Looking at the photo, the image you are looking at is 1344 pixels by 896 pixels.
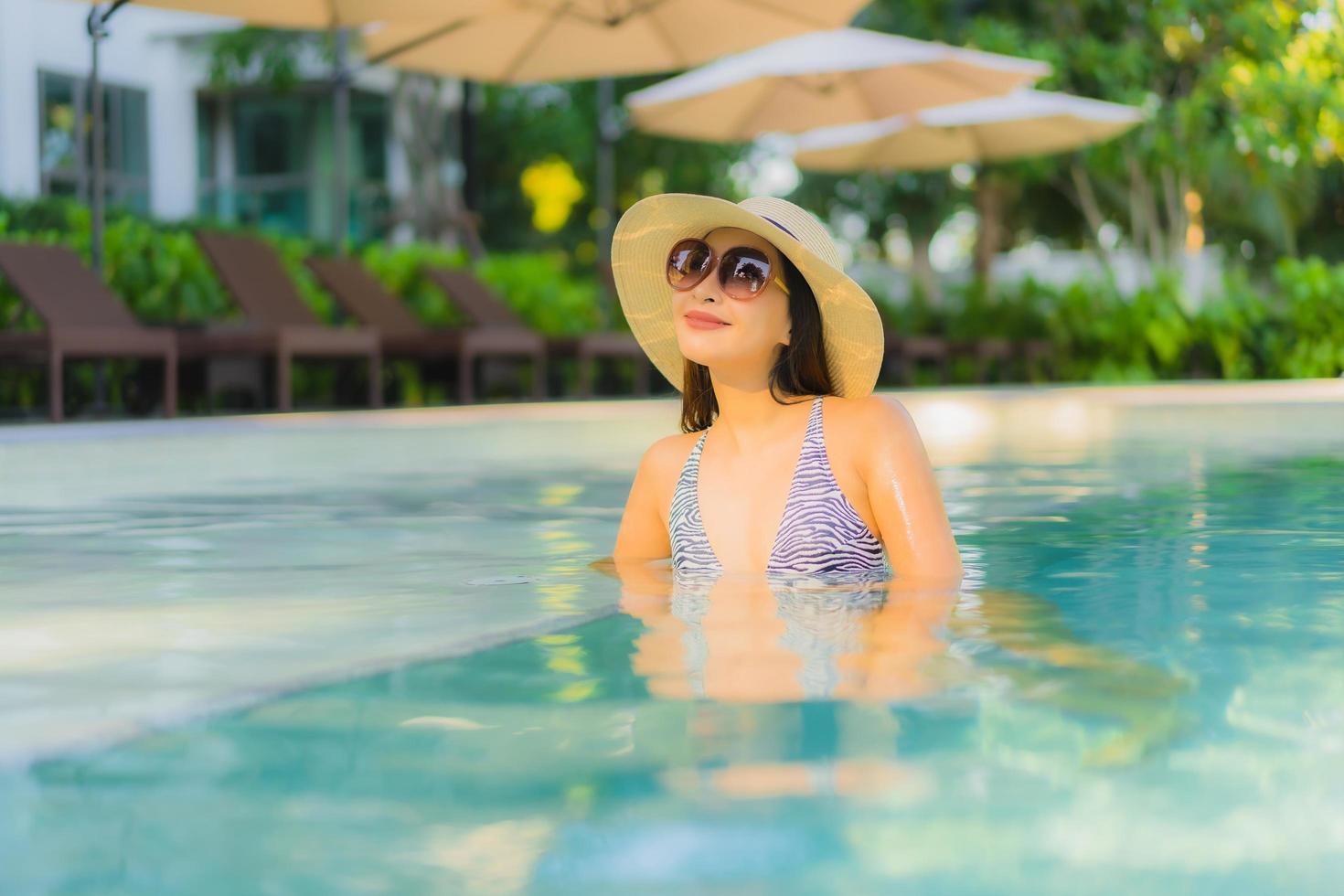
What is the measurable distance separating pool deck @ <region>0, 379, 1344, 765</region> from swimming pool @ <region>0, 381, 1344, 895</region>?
0.02 meters

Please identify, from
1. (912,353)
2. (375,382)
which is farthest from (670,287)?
(912,353)

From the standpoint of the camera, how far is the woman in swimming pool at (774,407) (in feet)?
11.1

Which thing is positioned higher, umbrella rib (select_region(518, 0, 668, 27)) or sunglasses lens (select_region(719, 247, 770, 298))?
umbrella rib (select_region(518, 0, 668, 27))

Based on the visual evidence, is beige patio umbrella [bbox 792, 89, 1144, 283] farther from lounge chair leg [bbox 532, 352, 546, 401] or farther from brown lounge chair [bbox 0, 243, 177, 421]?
brown lounge chair [bbox 0, 243, 177, 421]

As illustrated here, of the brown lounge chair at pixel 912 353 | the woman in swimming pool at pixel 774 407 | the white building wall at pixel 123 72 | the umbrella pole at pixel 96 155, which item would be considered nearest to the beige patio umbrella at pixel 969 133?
the brown lounge chair at pixel 912 353

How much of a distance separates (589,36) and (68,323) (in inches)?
194

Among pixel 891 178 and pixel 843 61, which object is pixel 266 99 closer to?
pixel 891 178

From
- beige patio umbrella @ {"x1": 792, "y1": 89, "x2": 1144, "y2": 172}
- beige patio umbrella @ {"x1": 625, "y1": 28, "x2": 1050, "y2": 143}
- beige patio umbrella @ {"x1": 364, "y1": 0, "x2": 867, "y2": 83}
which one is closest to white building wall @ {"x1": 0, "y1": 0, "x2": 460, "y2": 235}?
beige patio umbrella @ {"x1": 792, "y1": 89, "x2": 1144, "y2": 172}

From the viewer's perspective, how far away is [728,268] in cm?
339

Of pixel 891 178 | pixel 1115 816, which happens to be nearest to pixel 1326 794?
pixel 1115 816

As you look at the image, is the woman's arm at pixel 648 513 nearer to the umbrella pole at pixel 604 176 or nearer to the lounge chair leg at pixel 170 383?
the lounge chair leg at pixel 170 383

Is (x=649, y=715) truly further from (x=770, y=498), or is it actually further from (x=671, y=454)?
(x=671, y=454)

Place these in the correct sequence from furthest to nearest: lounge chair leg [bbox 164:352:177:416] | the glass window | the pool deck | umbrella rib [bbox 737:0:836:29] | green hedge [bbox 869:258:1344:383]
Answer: the glass window < green hedge [bbox 869:258:1344:383] < umbrella rib [bbox 737:0:836:29] < lounge chair leg [bbox 164:352:177:416] < the pool deck

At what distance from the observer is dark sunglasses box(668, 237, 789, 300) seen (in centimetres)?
338
